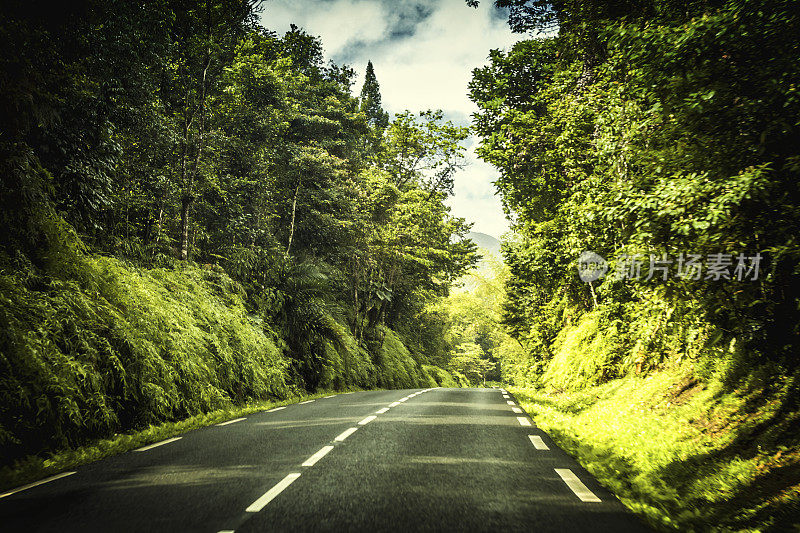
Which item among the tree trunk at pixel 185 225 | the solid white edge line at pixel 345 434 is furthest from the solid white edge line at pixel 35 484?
the tree trunk at pixel 185 225

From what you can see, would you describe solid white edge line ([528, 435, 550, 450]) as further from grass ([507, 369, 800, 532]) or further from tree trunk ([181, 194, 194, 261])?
tree trunk ([181, 194, 194, 261])

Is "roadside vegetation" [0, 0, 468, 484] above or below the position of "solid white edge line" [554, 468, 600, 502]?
above

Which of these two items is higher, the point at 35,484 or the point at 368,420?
the point at 35,484

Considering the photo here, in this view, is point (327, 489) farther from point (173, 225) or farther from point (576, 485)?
point (173, 225)

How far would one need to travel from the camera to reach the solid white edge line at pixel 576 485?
4100mm

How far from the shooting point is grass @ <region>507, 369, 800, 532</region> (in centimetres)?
356

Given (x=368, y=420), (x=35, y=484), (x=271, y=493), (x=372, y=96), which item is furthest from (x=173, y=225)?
(x=372, y=96)

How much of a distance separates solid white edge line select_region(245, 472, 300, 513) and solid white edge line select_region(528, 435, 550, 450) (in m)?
3.42

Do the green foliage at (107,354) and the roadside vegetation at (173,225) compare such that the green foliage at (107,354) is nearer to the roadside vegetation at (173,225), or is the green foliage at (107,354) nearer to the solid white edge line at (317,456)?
the roadside vegetation at (173,225)

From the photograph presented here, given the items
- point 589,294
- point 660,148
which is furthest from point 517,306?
point 660,148

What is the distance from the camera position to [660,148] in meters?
6.06

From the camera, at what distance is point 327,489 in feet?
13.9

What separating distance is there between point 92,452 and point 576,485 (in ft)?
18.5

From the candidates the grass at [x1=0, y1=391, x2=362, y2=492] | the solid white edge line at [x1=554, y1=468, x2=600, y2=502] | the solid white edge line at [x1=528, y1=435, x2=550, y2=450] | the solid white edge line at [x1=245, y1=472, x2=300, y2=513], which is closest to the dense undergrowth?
the grass at [x1=0, y1=391, x2=362, y2=492]
